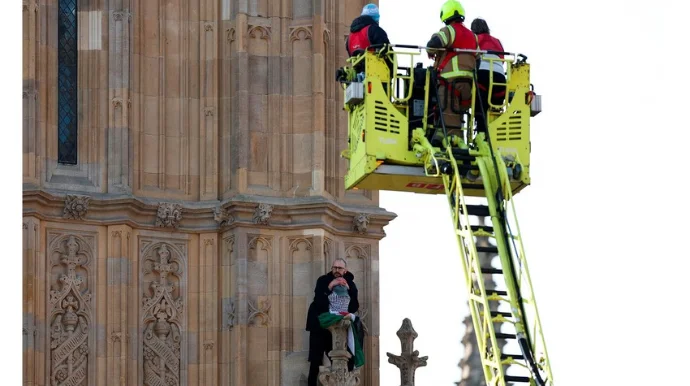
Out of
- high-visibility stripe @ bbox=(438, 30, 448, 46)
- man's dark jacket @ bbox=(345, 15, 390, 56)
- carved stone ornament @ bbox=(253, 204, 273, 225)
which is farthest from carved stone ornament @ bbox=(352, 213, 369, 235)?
high-visibility stripe @ bbox=(438, 30, 448, 46)

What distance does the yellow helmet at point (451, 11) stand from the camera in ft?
90.2

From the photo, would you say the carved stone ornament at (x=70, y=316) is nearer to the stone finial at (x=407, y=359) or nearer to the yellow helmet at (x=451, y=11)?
the stone finial at (x=407, y=359)

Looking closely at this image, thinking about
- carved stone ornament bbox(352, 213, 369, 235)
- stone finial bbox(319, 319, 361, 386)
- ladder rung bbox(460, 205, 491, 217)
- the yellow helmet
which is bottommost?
stone finial bbox(319, 319, 361, 386)

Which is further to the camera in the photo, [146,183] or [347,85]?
[146,183]

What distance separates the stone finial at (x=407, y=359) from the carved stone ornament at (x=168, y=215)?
9.59 ft

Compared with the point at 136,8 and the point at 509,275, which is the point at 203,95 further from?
the point at 509,275

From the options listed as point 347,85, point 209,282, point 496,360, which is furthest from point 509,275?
point 209,282

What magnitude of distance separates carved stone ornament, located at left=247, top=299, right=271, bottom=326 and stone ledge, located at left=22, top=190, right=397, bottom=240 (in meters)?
0.91

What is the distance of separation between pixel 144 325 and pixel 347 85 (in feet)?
13.1

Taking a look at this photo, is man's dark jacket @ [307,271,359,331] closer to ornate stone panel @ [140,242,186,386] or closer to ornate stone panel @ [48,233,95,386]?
ornate stone panel @ [140,242,186,386]

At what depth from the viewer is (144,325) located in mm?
29453

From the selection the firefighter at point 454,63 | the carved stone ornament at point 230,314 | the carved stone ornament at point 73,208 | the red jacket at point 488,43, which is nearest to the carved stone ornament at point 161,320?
the carved stone ornament at point 230,314

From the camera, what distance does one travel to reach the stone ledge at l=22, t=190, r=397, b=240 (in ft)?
96.0

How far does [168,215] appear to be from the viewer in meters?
29.6
